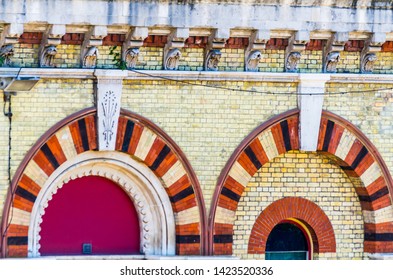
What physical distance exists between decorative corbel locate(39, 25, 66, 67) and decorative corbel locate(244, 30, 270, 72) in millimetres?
2960

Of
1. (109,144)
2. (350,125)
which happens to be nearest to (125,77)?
(109,144)

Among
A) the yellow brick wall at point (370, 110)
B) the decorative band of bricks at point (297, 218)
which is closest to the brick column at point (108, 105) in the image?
the decorative band of bricks at point (297, 218)

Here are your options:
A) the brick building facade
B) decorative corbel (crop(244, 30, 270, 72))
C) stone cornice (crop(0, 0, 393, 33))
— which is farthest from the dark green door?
stone cornice (crop(0, 0, 393, 33))

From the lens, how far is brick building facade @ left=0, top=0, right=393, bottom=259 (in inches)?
1143

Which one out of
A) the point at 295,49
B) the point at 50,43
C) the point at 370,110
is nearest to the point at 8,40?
the point at 50,43

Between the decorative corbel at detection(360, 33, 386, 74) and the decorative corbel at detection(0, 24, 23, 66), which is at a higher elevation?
the decorative corbel at detection(360, 33, 386, 74)

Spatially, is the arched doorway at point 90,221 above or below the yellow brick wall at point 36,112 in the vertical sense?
below

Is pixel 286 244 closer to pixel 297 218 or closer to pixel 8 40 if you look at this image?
pixel 297 218

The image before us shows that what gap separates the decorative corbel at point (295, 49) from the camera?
30172 mm

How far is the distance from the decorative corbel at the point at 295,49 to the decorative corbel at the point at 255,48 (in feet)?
1.52

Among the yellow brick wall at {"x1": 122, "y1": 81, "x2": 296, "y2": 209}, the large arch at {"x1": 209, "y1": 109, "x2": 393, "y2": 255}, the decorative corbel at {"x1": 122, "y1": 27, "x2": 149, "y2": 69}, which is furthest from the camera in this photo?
the large arch at {"x1": 209, "y1": 109, "x2": 393, "y2": 255}

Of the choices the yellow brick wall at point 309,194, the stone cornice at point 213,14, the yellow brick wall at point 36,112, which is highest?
the stone cornice at point 213,14

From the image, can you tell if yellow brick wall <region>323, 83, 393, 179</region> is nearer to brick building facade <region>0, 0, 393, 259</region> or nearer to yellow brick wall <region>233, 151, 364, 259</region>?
brick building facade <region>0, 0, 393, 259</region>

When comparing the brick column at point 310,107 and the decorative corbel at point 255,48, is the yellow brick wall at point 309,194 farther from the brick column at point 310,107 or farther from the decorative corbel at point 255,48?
the decorative corbel at point 255,48
